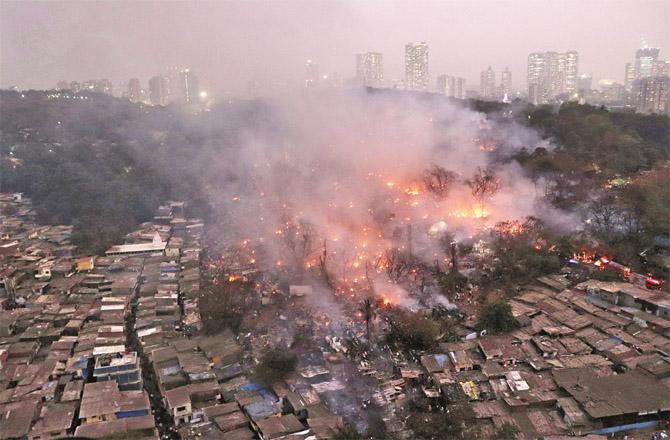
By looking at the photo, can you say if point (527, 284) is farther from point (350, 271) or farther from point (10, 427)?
point (10, 427)

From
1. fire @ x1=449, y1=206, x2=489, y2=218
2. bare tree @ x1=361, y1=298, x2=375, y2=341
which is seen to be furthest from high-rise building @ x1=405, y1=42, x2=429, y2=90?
bare tree @ x1=361, y1=298, x2=375, y2=341

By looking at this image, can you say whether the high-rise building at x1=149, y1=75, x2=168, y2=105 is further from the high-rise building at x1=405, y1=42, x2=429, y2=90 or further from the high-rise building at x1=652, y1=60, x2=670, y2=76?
the high-rise building at x1=652, y1=60, x2=670, y2=76

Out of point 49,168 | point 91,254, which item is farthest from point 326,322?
point 49,168

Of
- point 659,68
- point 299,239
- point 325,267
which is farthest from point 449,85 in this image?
point 325,267

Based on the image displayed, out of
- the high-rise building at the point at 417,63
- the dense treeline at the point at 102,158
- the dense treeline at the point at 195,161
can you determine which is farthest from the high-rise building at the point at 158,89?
the high-rise building at the point at 417,63

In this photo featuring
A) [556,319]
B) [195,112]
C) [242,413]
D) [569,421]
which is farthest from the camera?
[195,112]
